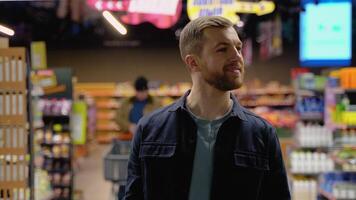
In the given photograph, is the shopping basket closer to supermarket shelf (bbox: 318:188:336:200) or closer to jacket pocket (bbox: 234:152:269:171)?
supermarket shelf (bbox: 318:188:336:200)

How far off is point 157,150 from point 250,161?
1.21ft

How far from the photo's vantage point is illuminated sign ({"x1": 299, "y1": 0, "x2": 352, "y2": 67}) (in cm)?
677

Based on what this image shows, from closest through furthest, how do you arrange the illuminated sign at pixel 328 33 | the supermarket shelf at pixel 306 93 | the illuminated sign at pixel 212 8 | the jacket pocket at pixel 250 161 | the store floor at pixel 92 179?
1. the jacket pocket at pixel 250 161
2. the illuminated sign at pixel 212 8
3. the illuminated sign at pixel 328 33
4. the supermarket shelf at pixel 306 93
5. the store floor at pixel 92 179

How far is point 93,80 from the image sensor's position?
61.0ft

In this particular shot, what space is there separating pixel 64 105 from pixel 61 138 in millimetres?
595

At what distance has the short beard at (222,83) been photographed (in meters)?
1.95

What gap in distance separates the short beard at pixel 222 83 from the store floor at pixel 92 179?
725 centimetres

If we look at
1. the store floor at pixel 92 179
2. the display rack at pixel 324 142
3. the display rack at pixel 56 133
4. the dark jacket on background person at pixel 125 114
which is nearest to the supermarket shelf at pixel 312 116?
the display rack at pixel 324 142

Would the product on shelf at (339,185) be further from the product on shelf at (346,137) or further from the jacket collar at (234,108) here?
the jacket collar at (234,108)

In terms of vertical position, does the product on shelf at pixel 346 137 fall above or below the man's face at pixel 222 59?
below

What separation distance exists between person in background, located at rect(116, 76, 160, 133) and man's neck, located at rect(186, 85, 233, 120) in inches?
192

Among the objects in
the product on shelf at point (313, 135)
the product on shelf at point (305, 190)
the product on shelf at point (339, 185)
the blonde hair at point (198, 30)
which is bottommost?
the product on shelf at point (305, 190)

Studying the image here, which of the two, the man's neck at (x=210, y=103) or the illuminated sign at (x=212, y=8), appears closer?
the man's neck at (x=210, y=103)

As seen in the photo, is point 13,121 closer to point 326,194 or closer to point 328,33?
point 328,33
